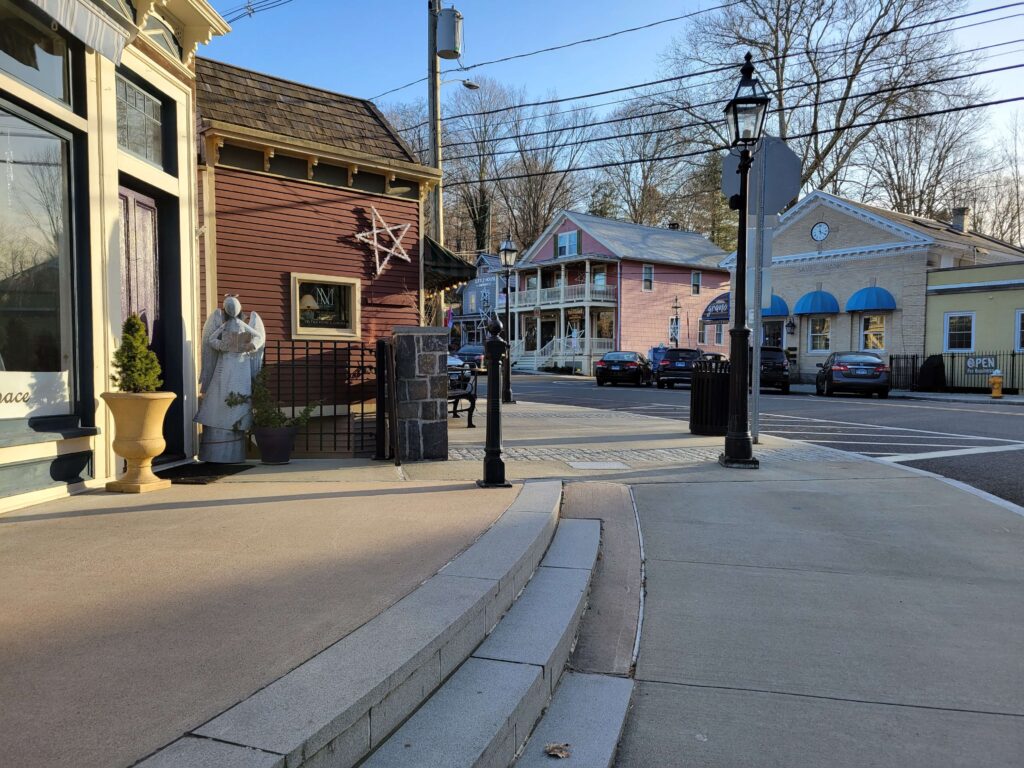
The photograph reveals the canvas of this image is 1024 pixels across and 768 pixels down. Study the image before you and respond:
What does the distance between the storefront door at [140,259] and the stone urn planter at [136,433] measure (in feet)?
3.72

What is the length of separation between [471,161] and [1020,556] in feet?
164

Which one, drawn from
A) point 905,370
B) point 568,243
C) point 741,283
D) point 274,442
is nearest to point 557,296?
point 568,243

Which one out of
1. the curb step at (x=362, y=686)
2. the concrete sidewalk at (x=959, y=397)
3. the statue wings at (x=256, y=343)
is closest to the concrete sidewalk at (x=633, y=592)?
the curb step at (x=362, y=686)

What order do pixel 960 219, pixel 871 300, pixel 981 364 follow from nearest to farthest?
pixel 981 364
pixel 871 300
pixel 960 219

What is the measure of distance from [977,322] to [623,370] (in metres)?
12.5

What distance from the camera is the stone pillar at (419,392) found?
7395mm

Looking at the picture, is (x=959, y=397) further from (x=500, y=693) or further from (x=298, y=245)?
(x=500, y=693)

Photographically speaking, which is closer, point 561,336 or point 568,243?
point 568,243

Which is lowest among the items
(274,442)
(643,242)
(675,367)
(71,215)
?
(274,442)

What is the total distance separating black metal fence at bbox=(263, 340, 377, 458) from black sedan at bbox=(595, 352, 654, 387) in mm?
18117

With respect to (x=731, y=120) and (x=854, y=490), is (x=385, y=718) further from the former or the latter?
(x=731, y=120)

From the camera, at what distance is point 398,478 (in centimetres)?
633

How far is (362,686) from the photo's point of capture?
85.6 inches

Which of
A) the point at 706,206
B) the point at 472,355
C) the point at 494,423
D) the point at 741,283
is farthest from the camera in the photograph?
the point at 706,206
